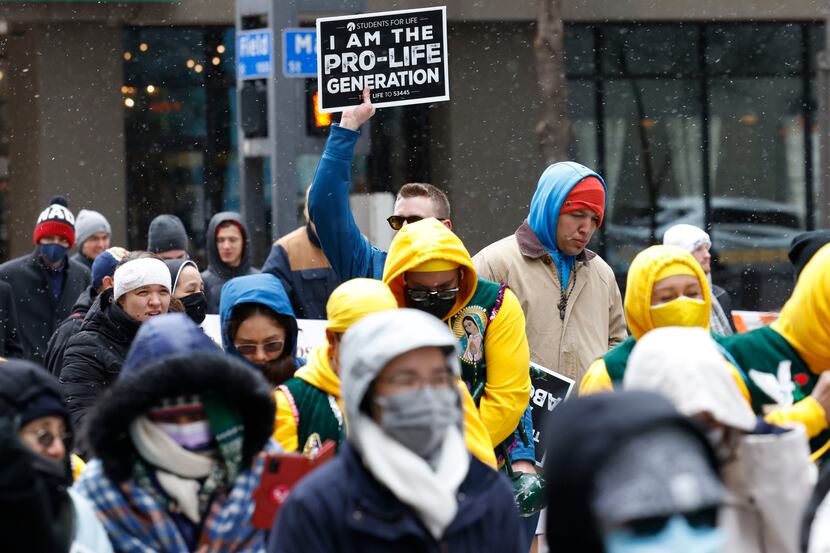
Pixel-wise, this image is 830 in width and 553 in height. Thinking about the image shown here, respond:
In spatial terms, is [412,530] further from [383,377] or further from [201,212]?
[201,212]

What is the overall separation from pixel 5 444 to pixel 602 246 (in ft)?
55.2

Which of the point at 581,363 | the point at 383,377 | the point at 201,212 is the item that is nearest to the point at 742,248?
the point at 201,212

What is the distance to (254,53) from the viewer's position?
1138 centimetres

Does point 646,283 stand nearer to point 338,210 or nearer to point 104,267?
point 338,210

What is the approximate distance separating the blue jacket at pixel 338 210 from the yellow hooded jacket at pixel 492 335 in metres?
0.81

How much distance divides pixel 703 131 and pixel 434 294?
15120 millimetres

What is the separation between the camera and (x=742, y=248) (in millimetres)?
19672

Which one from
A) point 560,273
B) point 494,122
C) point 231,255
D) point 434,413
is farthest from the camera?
point 494,122

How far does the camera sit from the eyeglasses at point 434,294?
5.77 metres

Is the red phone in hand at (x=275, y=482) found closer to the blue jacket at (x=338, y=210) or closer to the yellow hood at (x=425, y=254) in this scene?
the yellow hood at (x=425, y=254)

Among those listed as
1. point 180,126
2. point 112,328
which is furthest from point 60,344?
point 180,126

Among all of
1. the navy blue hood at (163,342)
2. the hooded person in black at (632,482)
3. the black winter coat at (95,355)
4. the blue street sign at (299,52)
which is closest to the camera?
the hooded person in black at (632,482)

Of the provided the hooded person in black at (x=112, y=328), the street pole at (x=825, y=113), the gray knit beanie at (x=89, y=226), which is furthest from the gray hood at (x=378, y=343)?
the gray knit beanie at (x=89, y=226)

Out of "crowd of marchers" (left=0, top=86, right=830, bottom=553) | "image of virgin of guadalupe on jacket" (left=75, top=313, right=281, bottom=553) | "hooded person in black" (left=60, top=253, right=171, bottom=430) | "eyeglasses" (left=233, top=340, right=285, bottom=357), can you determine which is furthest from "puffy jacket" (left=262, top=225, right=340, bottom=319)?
"image of virgin of guadalupe on jacket" (left=75, top=313, right=281, bottom=553)
